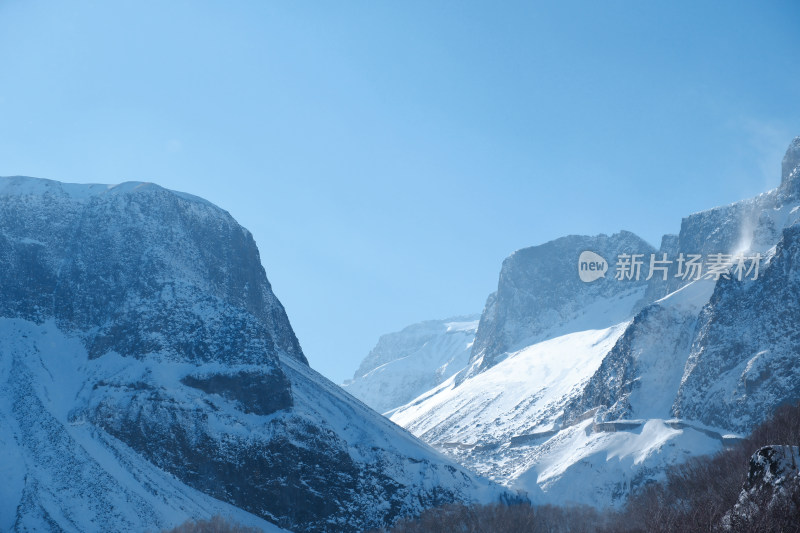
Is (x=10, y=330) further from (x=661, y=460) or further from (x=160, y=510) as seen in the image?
(x=661, y=460)

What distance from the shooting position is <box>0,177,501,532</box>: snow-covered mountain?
146 metres

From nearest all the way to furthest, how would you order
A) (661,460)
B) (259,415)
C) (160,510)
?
(160,510) < (259,415) < (661,460)

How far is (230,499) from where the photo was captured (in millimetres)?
156750

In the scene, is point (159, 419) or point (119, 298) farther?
point (119, 298)

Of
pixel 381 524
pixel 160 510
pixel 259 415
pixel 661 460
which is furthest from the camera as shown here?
pixel 661 460

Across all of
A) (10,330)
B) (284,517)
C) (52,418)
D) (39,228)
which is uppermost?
(39,228)

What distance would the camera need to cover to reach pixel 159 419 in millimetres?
161125

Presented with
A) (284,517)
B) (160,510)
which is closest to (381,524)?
(284,517)

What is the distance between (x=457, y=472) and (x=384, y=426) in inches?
842

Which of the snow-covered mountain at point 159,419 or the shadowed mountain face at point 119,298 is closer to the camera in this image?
the snow-covered mountain at point 159,419

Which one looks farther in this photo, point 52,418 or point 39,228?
point 39,228

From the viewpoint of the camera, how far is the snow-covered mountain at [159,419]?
146 m

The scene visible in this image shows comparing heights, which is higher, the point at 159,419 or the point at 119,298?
the point at 119,298

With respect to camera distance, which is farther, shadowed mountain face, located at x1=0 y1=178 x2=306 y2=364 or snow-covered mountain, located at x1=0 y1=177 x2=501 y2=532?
shadowed mountain face, located at x1=0 y1=178 x2=306 y2=364
